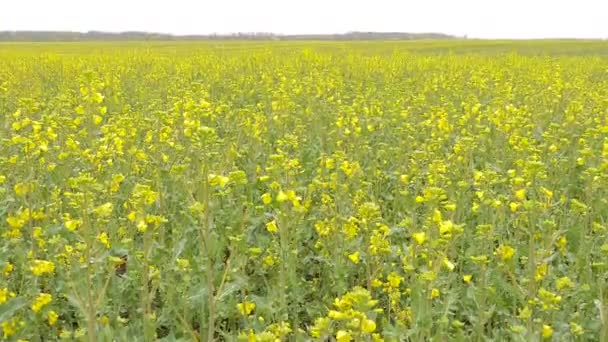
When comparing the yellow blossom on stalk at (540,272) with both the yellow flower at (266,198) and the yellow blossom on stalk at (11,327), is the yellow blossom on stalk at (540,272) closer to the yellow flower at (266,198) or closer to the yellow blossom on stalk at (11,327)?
the yellow flower at (266,198)

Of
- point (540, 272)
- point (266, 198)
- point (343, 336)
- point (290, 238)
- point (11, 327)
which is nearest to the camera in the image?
point (343, 336)

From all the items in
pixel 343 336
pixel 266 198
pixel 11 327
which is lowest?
pixel 11 327

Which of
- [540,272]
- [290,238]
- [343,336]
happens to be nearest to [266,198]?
[290,238]

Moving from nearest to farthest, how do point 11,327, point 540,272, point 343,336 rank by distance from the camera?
point 343,336 < point 11,327 < point 540,272

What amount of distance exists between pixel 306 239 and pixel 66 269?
1.77 metres

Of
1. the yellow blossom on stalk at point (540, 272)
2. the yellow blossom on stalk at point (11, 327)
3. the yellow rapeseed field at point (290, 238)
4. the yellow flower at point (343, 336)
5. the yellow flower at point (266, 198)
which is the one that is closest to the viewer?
the yellow flower at point (343, 336)

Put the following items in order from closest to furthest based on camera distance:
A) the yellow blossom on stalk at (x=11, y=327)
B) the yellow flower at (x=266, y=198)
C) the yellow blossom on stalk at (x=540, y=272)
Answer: the yellow blossom on stalk at (x=11, y=327) → the yellow blossom on stalk at (x=540, y=272) → the yellow flower at (x=266, y=198)

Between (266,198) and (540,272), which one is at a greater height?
(266,198)

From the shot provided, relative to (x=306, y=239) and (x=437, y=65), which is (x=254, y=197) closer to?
(x=306, y=239)

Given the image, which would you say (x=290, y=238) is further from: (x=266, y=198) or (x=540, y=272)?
(x=540, y=272)

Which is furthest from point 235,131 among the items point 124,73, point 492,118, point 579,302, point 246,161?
point 124,73

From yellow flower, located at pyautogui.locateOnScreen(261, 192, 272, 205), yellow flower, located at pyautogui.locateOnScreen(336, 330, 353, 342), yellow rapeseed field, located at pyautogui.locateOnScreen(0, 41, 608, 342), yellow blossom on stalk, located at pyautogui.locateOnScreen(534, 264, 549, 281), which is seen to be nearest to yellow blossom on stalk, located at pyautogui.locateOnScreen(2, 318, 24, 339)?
yellow rapeseed field, located at pyautogui.locateOnScreen(0, 41, 608, 342)

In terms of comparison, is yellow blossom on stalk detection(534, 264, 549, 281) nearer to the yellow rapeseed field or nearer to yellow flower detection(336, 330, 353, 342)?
the yellow rapeseed field

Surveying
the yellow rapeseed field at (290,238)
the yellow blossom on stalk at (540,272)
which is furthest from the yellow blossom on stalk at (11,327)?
the yellow blossom on stalk at (540,272)
